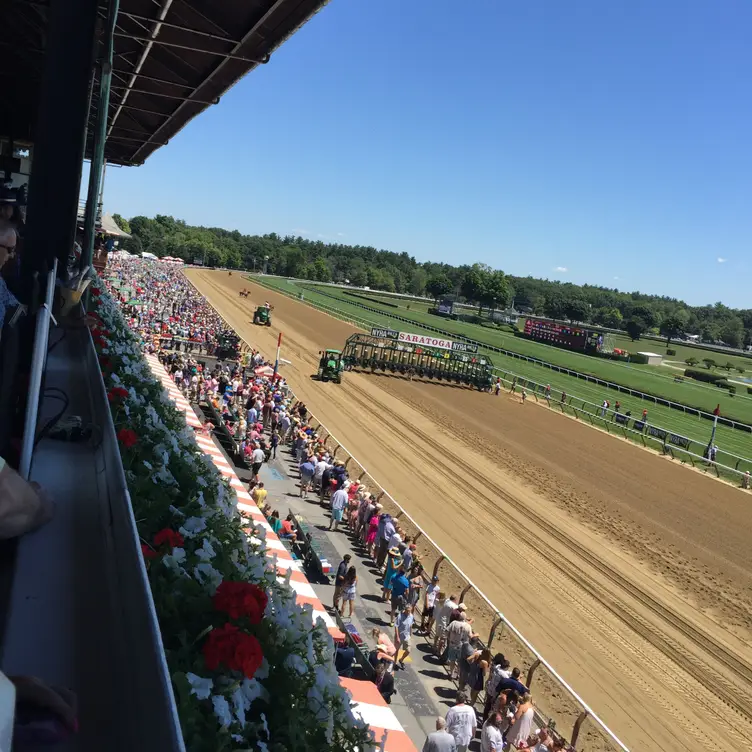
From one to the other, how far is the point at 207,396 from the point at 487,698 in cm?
1186

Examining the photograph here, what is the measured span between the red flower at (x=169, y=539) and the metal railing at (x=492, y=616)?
17.6ft

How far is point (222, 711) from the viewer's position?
1.73 m

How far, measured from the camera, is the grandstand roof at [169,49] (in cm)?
789

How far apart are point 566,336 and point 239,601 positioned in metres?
65.2

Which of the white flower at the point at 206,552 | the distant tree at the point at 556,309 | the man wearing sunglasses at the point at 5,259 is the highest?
the distant tree at the point at 556,309

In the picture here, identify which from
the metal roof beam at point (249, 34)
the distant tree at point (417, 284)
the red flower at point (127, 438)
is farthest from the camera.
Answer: the distant tree at point (417, 284)

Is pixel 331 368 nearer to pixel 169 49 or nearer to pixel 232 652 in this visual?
pixel 169 49

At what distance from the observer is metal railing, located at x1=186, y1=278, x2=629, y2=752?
6.93m

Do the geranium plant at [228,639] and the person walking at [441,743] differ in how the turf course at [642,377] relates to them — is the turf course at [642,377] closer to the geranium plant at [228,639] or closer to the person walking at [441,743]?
the person walking at [441,743]

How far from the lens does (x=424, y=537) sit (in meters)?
12.3

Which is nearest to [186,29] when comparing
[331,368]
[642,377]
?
[331,368]

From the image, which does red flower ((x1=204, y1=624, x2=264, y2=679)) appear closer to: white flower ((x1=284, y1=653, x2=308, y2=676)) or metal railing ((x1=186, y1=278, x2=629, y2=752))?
white flower ((x1=284, y1=653, x2=308, y2=676))

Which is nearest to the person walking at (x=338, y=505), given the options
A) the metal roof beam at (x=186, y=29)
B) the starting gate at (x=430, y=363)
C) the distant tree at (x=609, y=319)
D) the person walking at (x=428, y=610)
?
the person walking at (x=428, y=610)

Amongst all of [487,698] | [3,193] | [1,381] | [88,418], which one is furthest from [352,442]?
[1,381]
